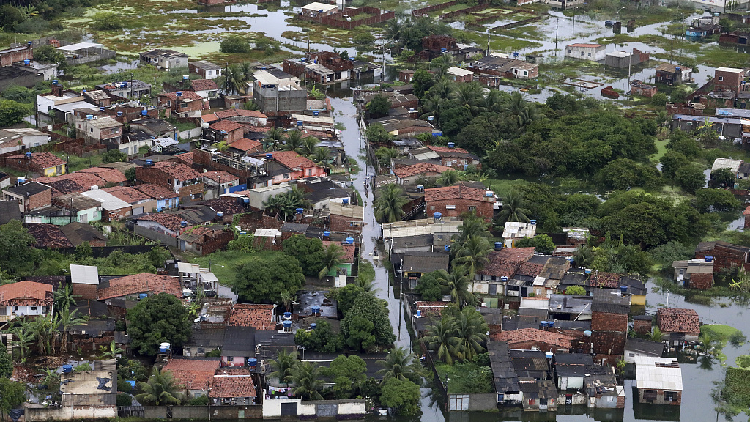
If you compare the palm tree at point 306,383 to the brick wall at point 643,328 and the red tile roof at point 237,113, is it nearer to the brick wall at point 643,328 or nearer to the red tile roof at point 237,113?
the brick wall at point 643,328

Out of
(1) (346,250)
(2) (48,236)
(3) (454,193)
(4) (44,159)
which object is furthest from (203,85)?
(1) (346,250)

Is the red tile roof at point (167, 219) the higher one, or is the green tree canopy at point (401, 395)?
the red tile roof at point (167, 219)

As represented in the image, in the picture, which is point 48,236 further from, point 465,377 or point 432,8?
point 432,8

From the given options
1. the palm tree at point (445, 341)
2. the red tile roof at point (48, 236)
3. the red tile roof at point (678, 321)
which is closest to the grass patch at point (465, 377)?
the palm tree at point (445, 341)

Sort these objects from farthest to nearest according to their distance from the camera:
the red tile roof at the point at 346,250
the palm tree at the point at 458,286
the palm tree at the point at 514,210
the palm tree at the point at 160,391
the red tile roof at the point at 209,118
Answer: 1. the red tile roof at the point at 209,118
2. the palm tree at the point at 514,210
3. the red tile roof at the point at 346,250
4. the palm tree at the point at 458,286
5. the palm tree at the point at 160,391

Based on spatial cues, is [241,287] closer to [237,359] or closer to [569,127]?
[237,359]

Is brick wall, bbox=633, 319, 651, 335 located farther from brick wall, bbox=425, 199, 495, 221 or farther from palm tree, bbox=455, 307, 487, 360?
brick wall, bbox=425, 199, 495, 221

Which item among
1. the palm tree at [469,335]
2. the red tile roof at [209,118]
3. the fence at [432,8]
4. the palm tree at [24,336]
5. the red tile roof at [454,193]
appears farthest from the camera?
the fence at [432,8]
